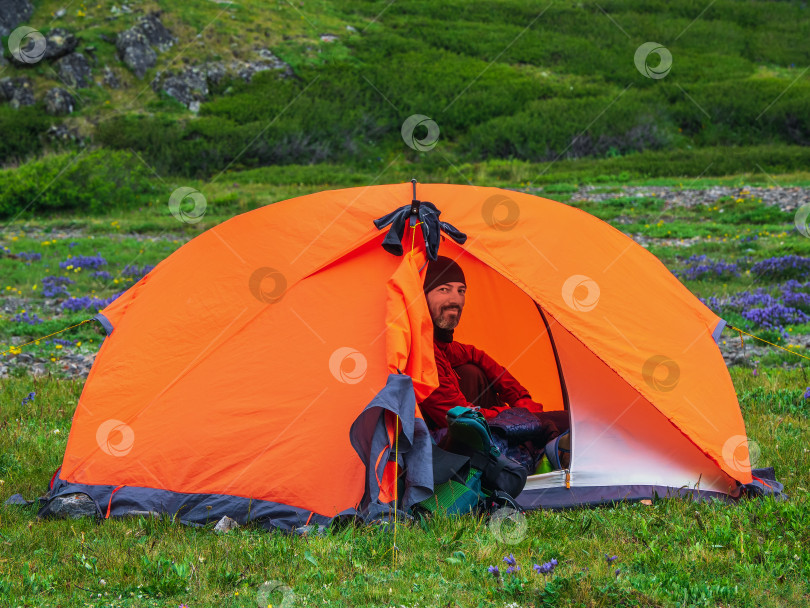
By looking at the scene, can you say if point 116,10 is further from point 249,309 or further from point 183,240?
point 249,309

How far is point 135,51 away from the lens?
115ft

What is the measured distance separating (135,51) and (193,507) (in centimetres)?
3407

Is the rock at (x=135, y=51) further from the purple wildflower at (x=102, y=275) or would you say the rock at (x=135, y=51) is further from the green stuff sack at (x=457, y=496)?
the green stuff sack at (x=457, y=496)

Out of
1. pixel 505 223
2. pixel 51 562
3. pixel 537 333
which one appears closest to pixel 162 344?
pixel 51 562

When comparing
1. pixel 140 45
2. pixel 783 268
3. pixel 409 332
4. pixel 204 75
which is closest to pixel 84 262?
pixel 409 332

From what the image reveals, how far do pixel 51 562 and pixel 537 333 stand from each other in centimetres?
451

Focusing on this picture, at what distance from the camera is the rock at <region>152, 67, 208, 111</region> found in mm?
35188

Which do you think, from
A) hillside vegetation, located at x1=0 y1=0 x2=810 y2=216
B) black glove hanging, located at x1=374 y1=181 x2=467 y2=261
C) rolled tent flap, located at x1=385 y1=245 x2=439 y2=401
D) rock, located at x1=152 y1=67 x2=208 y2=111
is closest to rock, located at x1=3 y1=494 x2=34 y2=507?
rolled tent flap, located at x1=385 y1=245 x2=439 y2=401

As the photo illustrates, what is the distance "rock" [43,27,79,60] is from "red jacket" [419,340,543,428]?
3297cm

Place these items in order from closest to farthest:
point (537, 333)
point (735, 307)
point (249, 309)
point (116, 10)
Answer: point (249, 309), point (537, 333), point (735, 307), point (116, 10)

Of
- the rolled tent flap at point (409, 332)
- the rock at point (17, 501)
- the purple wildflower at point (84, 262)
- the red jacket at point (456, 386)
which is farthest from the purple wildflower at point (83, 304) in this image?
the rolled tent flap at point (409, 332)

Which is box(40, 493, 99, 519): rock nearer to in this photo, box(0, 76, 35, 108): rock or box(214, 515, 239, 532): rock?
box(214, 515, 239, 532): rock

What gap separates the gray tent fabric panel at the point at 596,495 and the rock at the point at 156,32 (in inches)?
1389

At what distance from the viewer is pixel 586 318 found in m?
5.32
